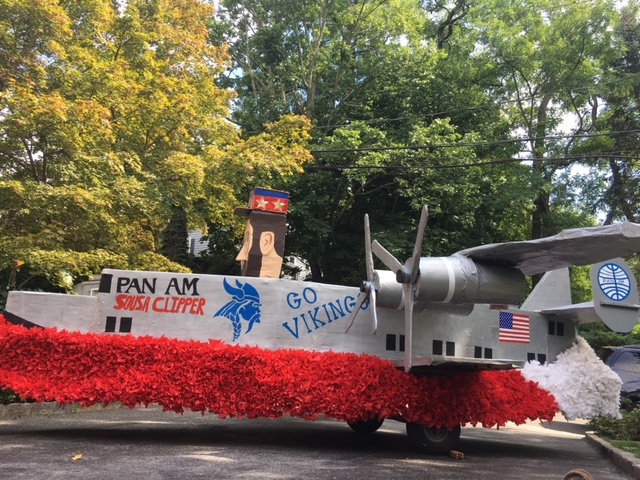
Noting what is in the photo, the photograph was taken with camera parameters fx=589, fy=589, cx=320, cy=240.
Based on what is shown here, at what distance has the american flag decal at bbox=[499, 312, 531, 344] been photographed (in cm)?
1005

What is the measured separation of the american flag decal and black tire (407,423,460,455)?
2.06m

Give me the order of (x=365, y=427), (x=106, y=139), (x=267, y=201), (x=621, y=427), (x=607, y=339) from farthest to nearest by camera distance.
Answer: (x=607, y=339), (x=106, y=139), (x=365, y=427), (x=621, y=427), (x=267, y=201)

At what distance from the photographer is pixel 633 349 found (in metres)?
12.6

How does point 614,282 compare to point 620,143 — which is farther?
point 620,143

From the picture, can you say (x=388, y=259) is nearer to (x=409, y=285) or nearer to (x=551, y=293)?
(x=409, y=285)

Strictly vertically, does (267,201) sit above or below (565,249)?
above

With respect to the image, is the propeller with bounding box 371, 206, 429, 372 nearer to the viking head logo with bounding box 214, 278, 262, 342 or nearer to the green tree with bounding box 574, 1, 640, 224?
the viking head logo with bounding box 214, 278, 262, 342

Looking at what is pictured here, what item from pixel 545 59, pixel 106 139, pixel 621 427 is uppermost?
pixel 545 59

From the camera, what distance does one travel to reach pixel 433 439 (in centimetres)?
Result: 870

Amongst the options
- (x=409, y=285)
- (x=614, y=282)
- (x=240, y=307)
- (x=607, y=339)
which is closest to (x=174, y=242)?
(x=240, y=307)

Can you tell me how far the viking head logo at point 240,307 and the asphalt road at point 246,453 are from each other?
5.78ft

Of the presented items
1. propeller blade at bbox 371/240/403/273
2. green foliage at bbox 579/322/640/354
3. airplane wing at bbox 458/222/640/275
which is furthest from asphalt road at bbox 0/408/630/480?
green foliage at bbox 579/322/640/354

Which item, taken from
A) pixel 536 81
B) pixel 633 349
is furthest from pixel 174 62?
pixel 536 81

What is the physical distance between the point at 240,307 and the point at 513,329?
15.4 ft
